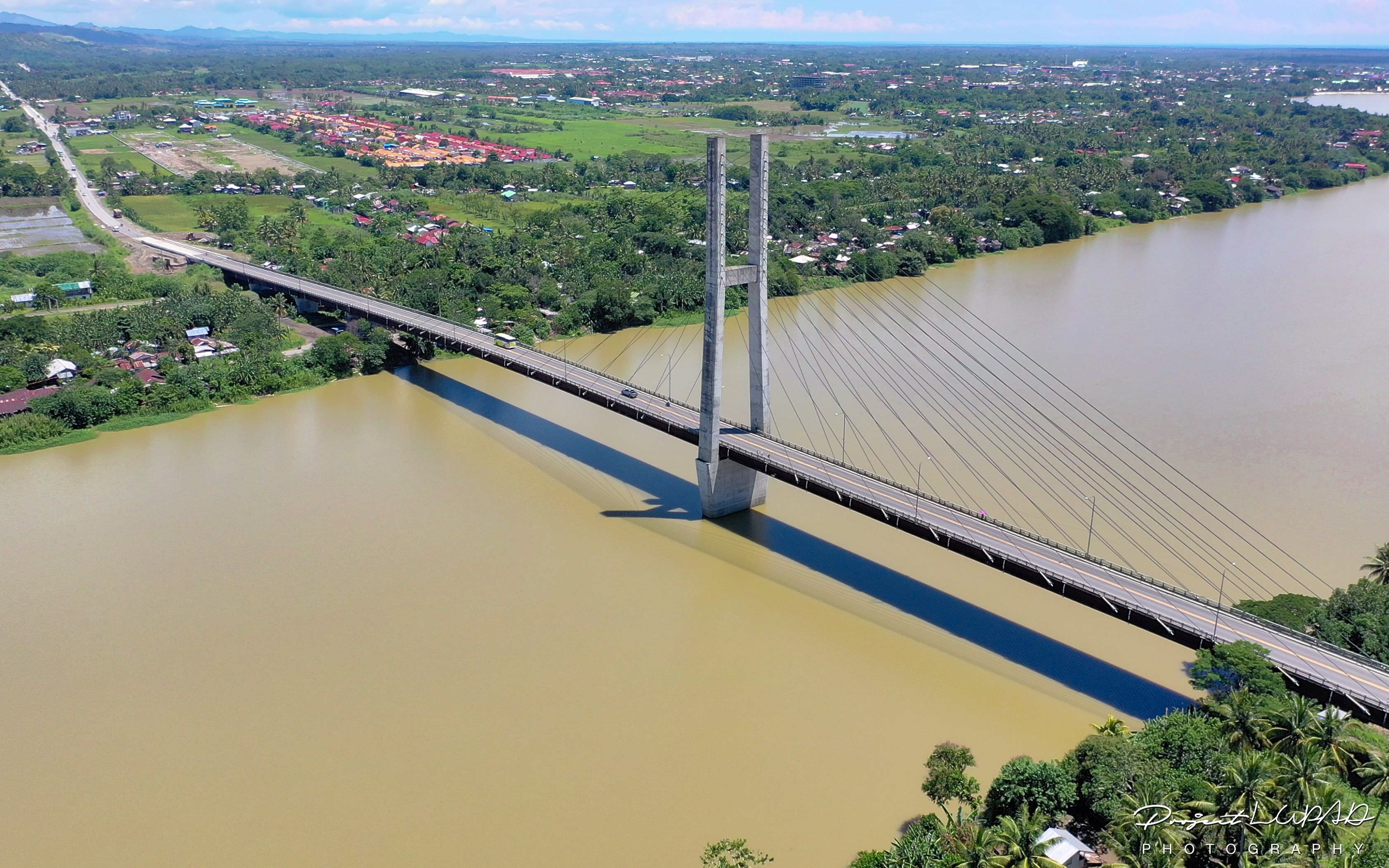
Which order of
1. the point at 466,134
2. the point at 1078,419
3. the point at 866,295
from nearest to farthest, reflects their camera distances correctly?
the point at 1078,419, the point at 866,295, the point at 466,134

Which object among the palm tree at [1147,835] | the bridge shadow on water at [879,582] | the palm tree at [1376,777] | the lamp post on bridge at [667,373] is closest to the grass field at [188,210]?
the lamp post on bridge at [667,373]

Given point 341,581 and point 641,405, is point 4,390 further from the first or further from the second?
point 641,405

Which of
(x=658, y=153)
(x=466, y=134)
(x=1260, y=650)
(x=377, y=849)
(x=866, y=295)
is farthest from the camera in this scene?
(x=466, y=134)

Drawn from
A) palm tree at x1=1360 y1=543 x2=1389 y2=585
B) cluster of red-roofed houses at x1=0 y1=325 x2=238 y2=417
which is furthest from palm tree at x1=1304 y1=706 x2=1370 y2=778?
cluster of red-roofed houses at x1=0 y1=325 x2=238 y2=417

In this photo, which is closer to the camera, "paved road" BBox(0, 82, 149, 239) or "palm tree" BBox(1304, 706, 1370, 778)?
"palm tree" BBox(1304, 706, 1370, 778)

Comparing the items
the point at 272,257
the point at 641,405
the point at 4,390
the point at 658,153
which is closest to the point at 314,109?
the point at 658,153

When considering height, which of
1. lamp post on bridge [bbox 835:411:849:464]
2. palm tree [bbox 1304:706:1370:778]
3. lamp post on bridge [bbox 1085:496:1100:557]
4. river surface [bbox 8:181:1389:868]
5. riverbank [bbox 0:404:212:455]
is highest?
palm tree [bbox 1304:706:1370:778]

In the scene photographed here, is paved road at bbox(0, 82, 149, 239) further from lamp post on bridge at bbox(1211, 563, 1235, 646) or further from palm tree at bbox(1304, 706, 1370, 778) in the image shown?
palm tree at bbox(1304, 706, 1370, 778)
